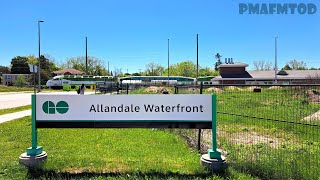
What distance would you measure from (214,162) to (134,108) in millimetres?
1825

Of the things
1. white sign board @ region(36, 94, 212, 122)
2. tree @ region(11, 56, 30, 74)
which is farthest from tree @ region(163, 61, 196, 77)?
white sign board @ region(36, 94, 212, 122)

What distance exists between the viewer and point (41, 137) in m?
9.02

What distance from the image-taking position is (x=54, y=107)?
5.86 m

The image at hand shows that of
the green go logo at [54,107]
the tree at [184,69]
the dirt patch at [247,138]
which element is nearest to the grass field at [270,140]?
the dirt patch at [247,138]

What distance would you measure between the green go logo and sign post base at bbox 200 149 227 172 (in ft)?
9.41

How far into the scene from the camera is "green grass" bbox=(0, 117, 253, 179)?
5.27 metres

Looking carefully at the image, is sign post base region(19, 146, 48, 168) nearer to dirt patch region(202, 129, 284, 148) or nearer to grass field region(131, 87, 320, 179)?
grass field region(131, 87, 320, 179)

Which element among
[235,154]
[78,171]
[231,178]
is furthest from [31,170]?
[235,154]

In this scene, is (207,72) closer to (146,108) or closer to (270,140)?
(270,140)

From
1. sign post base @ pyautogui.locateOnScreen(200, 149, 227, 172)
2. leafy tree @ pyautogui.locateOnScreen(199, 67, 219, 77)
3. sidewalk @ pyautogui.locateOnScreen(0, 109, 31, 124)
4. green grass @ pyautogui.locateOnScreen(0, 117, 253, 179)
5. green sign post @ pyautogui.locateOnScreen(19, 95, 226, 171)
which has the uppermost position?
leafy tree @ pyautogui.locateOnScreen(199, 67, 219, 77)

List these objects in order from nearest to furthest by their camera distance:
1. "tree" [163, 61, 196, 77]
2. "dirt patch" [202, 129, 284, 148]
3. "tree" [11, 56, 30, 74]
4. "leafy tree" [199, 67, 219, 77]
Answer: "dirt patch" [202, 129, 284, 148] → "tree" [11, 56, 30, 74] → "tree" [163, 61, 196, 77] → "leafy tree" [199, 67, 219, 77]

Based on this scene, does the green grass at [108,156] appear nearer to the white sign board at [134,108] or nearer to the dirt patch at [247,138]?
the white sign board at [134,108]

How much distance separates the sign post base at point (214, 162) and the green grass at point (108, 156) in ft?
0.42

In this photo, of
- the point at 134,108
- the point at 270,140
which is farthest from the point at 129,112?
the point at 270,140
